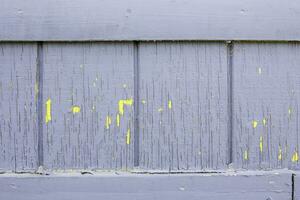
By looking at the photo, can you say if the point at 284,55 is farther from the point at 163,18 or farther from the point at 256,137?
the point at 163,18

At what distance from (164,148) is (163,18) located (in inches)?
14.8

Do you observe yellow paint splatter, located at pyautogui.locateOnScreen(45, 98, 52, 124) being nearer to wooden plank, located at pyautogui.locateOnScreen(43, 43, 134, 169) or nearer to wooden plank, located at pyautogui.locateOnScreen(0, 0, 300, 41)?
wooden plank, located at pyautogui.locateOnScreen(43, 43, 134, 169)

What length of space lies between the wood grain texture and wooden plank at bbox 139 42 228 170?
32 cm

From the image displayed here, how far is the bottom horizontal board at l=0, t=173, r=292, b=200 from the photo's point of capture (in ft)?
3.87

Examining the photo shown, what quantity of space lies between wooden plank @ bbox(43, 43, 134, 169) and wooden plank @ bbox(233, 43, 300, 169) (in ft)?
1.06

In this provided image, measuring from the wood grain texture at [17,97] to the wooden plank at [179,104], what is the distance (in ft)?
1.05

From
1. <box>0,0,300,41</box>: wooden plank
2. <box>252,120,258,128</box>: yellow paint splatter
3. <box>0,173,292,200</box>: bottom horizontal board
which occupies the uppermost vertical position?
<box>0,0,300,41</box>: wooden plank

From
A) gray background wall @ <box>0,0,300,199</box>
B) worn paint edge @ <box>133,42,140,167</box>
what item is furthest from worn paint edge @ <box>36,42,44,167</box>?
worn paint edge @ <box>133,42,140,167</box>

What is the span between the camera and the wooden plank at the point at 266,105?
121 centimetres

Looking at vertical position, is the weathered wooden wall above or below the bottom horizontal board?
above

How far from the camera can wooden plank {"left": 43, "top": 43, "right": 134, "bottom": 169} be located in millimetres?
1200

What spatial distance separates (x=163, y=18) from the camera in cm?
118

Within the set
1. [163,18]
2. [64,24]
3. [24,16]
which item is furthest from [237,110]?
[24,16]

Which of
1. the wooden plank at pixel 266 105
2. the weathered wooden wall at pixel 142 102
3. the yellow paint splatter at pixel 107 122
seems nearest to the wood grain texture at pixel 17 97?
the weathered wooden wall at pixel 142 102
